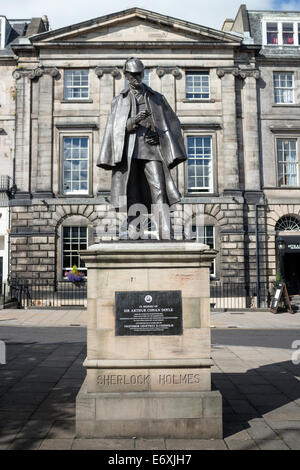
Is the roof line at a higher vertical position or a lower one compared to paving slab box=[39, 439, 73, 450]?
higher

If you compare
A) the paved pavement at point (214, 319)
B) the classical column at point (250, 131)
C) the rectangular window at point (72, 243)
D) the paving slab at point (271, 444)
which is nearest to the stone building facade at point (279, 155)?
the classical column at point (250, 131)

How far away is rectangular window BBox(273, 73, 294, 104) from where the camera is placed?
24562 mm

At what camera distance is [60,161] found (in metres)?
23.0

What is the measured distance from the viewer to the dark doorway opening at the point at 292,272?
80.8 feet

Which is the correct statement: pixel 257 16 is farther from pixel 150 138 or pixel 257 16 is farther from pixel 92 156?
pixel 150 138

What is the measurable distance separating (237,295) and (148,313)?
18.2 m

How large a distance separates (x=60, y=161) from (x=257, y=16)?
16.3 metres

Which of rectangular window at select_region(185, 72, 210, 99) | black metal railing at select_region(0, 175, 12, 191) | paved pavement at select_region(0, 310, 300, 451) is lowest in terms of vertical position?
paved pavement at select_region(0, 310, 300, 451)

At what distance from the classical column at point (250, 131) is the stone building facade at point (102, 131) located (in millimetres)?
57

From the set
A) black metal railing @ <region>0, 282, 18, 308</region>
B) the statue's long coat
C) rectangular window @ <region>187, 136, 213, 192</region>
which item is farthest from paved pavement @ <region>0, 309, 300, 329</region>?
the statue's long coat

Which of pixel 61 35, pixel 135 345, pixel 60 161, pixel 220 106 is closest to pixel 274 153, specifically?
pixel 220 106

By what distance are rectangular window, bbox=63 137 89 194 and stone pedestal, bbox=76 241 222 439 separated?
18.9m

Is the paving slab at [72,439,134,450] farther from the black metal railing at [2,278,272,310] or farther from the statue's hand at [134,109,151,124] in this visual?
the black metal railing at [2,278,272,310]

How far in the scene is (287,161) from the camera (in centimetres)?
2420
